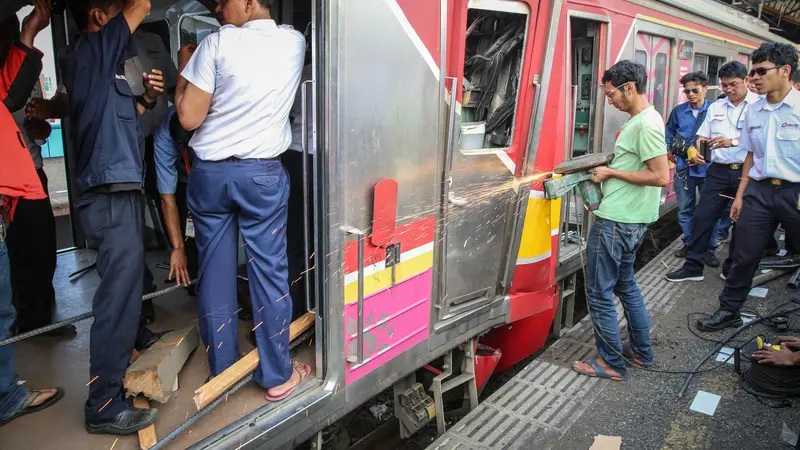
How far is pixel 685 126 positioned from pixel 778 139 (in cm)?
226

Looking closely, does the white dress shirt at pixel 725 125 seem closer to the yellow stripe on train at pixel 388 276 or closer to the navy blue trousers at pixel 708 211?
the navy blue trousers at pixel 708 211

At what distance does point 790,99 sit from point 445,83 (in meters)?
2.74

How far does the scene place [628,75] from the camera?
11.2 ft

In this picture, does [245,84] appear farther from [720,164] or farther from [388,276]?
[720,164]

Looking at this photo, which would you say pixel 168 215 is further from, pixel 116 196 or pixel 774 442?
pixel 774 442

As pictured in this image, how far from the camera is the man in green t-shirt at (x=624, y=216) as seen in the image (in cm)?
342

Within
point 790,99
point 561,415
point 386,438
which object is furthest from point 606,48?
point 386,438

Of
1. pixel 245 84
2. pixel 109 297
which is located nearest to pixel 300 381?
pixel 109 297

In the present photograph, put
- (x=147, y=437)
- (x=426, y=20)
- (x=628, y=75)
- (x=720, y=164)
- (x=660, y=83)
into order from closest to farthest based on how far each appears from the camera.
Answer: (x=147, y=437) → (x=426, y=20) → (x=628, y=75) → (x=720, y=164) → (x=660, y=83)

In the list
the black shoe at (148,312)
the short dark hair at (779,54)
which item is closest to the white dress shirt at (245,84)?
the black shoe at (148,312)

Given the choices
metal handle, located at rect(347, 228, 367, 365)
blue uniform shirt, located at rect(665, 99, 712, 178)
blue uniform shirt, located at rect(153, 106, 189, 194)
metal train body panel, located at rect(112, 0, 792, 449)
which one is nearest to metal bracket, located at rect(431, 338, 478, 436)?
metal train body panel, located at rect(112, 0, 792, 449)

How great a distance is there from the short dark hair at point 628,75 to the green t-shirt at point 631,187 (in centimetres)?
17

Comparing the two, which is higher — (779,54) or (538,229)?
(779,54)

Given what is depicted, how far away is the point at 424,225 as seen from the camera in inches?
115
